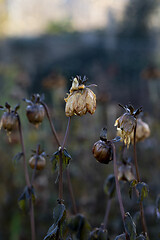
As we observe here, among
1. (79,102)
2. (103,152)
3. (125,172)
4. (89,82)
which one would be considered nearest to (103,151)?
(103,152)

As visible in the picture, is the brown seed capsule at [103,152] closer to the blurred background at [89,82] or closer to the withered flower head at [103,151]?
the withered flower head at [103,151]

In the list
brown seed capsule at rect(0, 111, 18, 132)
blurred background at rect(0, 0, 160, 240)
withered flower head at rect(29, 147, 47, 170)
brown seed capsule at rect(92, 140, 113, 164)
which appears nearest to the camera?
brown seed capsule at rect(92, 140, 113, 164)

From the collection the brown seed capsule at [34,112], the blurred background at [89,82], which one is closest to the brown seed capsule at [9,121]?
the brown seed capsule at [34,112]

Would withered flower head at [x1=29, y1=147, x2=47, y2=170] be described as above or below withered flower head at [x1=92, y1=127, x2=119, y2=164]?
above

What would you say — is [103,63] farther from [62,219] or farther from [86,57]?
[62,219]

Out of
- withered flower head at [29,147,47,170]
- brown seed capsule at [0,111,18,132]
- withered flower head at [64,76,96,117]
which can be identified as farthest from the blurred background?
withered flower head at [64,76,96,117]

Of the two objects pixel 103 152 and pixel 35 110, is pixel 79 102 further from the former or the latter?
pixel 35 110

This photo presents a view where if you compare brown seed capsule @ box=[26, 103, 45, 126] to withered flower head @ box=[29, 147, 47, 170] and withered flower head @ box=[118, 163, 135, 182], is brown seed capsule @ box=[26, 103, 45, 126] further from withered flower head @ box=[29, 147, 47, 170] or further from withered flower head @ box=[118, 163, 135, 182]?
withered flower head @ box=[118, 163, 135, 182]
